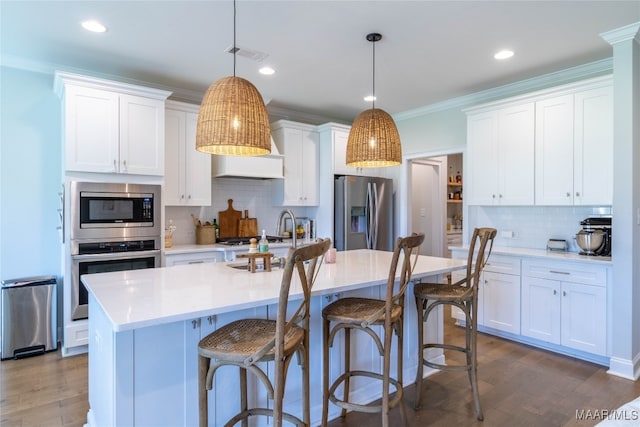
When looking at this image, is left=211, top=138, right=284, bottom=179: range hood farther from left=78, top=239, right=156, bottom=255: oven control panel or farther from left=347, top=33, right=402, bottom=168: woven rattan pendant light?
left=347, top=33, right=402, bottom=168: woven rattan pendant light

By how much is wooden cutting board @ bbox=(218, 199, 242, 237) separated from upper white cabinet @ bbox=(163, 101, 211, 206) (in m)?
0.50

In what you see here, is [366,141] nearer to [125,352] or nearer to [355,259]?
[355,259]

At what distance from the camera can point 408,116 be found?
5316mm

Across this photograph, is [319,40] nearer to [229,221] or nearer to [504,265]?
[229,221]

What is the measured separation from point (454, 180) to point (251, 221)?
14.1 ft

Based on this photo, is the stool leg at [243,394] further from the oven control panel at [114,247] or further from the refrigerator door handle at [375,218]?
the refrigerator door handle at [375,218]

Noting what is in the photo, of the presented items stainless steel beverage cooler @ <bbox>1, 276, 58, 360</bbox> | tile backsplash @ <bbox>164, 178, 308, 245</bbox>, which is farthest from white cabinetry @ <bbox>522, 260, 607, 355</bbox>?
stainless steel beverage cooler @ <bbox>1, 276, 58, 360</bbox>

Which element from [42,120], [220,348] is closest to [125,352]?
[220,348]

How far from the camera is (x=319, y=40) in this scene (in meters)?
3.07

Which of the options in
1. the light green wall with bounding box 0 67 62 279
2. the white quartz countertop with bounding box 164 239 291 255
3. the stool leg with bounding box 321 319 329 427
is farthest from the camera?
the white quartz countertop with bounding box 164 239 291 255

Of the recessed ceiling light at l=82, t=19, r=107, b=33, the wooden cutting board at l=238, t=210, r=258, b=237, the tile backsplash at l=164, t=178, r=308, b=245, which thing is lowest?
the wooden cutting board at l=238, t=210, r=258, b=237

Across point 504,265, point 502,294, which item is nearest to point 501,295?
point 502,294

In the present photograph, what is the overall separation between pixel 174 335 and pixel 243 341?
0.36m

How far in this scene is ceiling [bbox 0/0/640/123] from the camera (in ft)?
8.49
